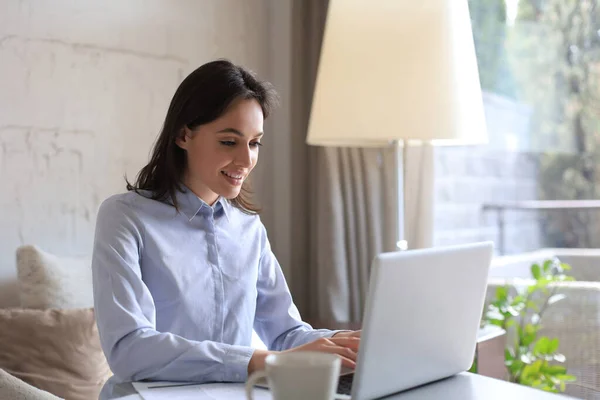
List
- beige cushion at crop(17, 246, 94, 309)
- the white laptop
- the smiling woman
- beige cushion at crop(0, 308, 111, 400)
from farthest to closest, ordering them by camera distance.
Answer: beige cushion at crop(17, 246, 94, 309) < beige cushion at crop(0, 308, 111, 400) < the smiling woman < the white laptop

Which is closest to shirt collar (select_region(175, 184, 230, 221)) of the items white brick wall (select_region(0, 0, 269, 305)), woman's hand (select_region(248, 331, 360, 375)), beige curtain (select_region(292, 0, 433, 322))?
woman's hand (select_region(248, 331, 360, 375))

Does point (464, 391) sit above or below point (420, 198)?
below

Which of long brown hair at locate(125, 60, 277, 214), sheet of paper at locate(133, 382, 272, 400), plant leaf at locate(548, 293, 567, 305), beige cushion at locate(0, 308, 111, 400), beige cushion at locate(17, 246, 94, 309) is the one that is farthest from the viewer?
plant leaf at locate(548, 293, 567, 305)

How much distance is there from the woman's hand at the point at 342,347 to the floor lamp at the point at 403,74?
0.82m

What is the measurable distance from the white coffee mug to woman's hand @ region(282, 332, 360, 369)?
34cm

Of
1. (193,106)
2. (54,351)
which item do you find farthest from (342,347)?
(54,351)

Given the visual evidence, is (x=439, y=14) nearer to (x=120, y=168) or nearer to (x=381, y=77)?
(x=381, y=77)

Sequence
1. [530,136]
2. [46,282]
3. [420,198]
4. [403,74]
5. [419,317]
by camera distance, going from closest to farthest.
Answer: [419,317]
[403,74]
[46,282]
[420,198]
[530,136]

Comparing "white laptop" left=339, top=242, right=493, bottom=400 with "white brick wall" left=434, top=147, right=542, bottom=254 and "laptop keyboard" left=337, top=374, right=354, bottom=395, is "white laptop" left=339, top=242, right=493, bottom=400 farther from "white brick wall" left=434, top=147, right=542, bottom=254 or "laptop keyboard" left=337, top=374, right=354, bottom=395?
"white brick wall" left=434, top=147, right=542, bottom=254

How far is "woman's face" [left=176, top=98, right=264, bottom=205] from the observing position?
142 centimetres

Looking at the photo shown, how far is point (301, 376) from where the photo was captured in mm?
741

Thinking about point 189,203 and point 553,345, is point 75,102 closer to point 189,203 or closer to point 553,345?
point 189,203

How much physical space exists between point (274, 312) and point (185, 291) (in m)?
0.22

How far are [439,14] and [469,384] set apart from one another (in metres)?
1.06
